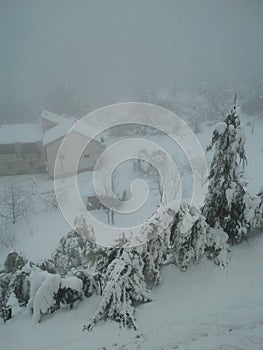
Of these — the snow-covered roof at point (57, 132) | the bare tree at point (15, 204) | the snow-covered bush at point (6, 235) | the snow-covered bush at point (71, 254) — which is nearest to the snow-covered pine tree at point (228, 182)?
the snow-covered bush at point (71, 254)

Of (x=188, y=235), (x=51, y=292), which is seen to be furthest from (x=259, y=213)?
(x=51, y=292)

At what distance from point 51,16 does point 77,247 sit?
82.8ft

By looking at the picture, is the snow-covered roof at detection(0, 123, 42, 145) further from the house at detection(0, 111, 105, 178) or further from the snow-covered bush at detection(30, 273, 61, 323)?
the snow-covered bush at detection(30, 273, 61, 323)

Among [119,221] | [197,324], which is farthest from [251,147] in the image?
[197,324]

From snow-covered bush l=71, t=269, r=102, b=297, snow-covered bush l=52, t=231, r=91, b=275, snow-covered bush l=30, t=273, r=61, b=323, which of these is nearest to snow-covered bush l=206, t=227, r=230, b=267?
snow-covered bush l=71, t=269, r=102, b=297

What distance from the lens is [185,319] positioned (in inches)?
123

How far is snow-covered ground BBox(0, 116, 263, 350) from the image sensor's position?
292cm

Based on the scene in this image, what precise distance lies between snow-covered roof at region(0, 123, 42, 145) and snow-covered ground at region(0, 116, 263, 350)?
1220 centimetres

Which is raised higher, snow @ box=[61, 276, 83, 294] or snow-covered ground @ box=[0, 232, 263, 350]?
snow @ box=[61, 276, 83, 294]

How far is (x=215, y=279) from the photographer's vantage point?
3.62 m

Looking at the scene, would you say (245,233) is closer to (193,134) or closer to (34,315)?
(34,315)

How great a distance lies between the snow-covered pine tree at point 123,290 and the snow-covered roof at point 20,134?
12439mm

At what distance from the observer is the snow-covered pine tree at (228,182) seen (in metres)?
3.76

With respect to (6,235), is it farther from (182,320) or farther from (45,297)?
(182,320)
